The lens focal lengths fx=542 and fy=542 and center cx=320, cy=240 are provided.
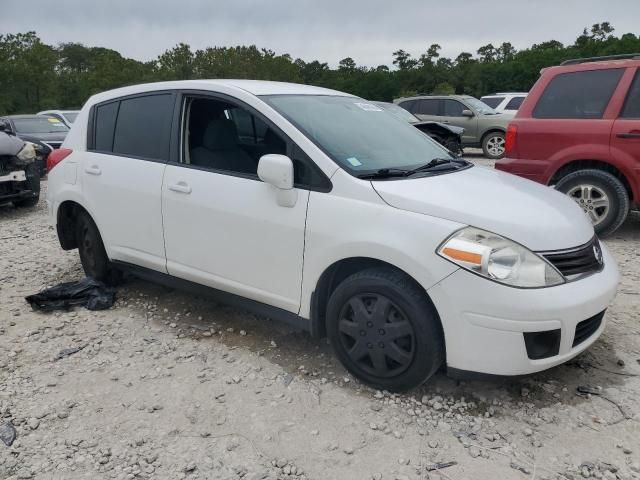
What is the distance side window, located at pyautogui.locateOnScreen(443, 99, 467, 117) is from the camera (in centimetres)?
1449

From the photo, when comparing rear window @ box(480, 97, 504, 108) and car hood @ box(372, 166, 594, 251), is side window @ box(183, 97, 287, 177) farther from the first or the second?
rear window @ box(480, 97, 504, 108)

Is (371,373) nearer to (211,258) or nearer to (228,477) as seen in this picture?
(228,477)

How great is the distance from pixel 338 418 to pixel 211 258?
1.39 metres

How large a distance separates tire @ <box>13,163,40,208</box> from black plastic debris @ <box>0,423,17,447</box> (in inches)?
251

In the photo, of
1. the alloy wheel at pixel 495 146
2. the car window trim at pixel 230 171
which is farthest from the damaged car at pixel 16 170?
the alloy wheel at pixel 495 146

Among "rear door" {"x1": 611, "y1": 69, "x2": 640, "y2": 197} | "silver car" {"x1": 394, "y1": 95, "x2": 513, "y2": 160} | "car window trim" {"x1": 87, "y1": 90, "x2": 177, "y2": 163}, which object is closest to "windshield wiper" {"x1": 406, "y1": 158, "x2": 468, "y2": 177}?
"car window trim" {"x1": 87, "y1": 90, "x2": 177, "y2": 163}

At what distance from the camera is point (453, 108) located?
48.1 ft

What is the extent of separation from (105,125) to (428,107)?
1195 centimetres

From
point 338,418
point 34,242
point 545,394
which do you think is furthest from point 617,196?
point 34,242

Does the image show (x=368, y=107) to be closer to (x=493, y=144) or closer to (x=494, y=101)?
(x=493, y=144)

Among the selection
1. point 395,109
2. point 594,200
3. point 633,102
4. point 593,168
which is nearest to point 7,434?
point 594,200

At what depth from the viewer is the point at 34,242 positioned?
661cm

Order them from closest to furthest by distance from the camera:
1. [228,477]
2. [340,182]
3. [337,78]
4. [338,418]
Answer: [228,477]
[338,418]
[340,182]
[337,78]

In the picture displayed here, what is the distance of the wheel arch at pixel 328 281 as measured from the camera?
9.89 feet
